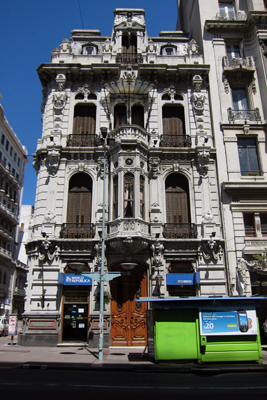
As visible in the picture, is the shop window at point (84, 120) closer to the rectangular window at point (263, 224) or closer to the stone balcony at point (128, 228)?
the stone balcony at point (128, 228)

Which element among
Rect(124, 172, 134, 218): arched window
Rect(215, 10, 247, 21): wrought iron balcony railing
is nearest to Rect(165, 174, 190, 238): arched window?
Rect(124, 172, 134, 218): arched window

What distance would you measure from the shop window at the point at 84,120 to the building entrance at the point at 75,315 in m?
11.9

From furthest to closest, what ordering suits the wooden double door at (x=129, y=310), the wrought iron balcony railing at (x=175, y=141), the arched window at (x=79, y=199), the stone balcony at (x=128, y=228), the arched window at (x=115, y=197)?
the wrought iron balcony railing at (x=175, y=141) < the arched window at (x=79, y=199) < the arched window at (x=115, y=197) < the stone balcony at (x=128, y=228) < the wooden double door at (x=129, y=310)

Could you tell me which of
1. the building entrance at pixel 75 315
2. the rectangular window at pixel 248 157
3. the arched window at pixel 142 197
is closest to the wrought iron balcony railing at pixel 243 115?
the rectangular window at pixel 248 157

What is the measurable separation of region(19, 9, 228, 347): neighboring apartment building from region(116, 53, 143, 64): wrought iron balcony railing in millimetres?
89

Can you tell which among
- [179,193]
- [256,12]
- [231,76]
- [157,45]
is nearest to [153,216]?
[179,193]

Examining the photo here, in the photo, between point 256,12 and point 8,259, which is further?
point 8,259

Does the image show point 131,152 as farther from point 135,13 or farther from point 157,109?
point 135,13

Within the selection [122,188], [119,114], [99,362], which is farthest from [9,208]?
[99,362]

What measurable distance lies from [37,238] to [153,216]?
26.3 feet

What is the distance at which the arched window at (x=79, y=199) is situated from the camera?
76.1 ft

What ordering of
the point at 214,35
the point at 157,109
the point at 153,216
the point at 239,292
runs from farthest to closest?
the point at 214,35, the point at 157,109, the point at 153,216, the point at 239,292

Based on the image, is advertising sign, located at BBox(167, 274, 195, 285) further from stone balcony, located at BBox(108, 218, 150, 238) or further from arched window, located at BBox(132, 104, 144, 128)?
arched window, located at BBox(132, 104, 144, 128)

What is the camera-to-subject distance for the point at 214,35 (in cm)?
2830
